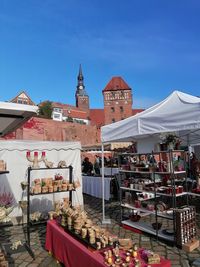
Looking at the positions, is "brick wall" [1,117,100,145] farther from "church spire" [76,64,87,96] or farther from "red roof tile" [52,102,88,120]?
"church spire" [76,64,87,96]

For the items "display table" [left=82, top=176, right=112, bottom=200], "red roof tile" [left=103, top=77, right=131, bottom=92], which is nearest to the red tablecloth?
"display table" [left=82, top=176, right=112, bottom=200]

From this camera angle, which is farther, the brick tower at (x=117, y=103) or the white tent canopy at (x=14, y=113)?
the brick tower at (x=117, y=103)

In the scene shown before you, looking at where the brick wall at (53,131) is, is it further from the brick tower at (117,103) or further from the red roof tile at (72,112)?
the red roof tile at (72,112)

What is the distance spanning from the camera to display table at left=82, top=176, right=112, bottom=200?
32.9 feet

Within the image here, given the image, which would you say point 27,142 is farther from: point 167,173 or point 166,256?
point 166,256

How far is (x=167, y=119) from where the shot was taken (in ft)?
15.3

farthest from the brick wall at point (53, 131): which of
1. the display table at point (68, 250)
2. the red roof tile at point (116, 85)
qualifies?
the display table at point (68, 250)

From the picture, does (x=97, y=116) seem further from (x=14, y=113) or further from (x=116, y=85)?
(x=14, y=113)

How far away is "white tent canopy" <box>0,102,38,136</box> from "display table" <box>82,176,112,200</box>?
6.97 m

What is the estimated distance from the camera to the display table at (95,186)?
1002 centimetres

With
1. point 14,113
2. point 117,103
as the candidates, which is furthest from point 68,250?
point 117,103

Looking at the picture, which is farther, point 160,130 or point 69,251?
point 160,130

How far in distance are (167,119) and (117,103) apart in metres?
61.5

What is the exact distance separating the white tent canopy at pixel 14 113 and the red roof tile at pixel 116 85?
214 ft
